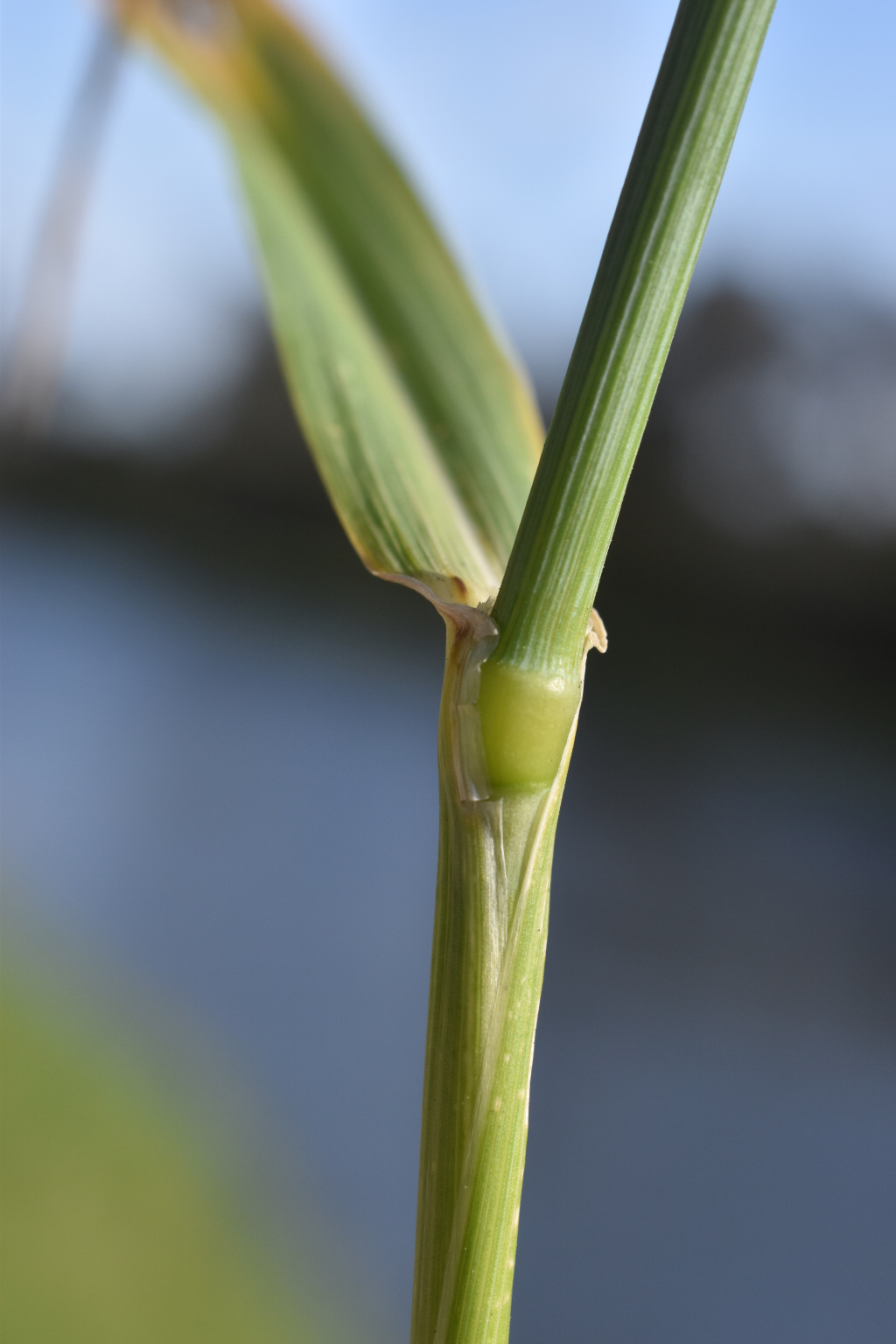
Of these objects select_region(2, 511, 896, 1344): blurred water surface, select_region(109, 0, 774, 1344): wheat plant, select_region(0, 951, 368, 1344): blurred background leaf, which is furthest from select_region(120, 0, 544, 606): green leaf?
select_region(0, 951, 368, 1344): blurred background leaf

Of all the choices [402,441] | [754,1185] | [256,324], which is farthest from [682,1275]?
[256,324]

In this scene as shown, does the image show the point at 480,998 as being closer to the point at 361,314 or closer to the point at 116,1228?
the point at 361,314

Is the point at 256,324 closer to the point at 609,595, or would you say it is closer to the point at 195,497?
the point at 195,497

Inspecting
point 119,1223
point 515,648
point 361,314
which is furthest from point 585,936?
point 515,648

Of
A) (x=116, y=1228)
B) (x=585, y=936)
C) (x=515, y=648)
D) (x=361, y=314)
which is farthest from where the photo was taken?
(x=585, y=936)

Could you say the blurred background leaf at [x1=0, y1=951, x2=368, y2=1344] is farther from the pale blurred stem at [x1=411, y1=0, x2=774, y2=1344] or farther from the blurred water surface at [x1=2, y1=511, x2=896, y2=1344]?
the pale blurred stem at [x1=411, y1=0, x2=774, y2=1344]

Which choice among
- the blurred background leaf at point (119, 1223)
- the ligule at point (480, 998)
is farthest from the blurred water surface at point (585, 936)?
the ligule at point (480, 998)
